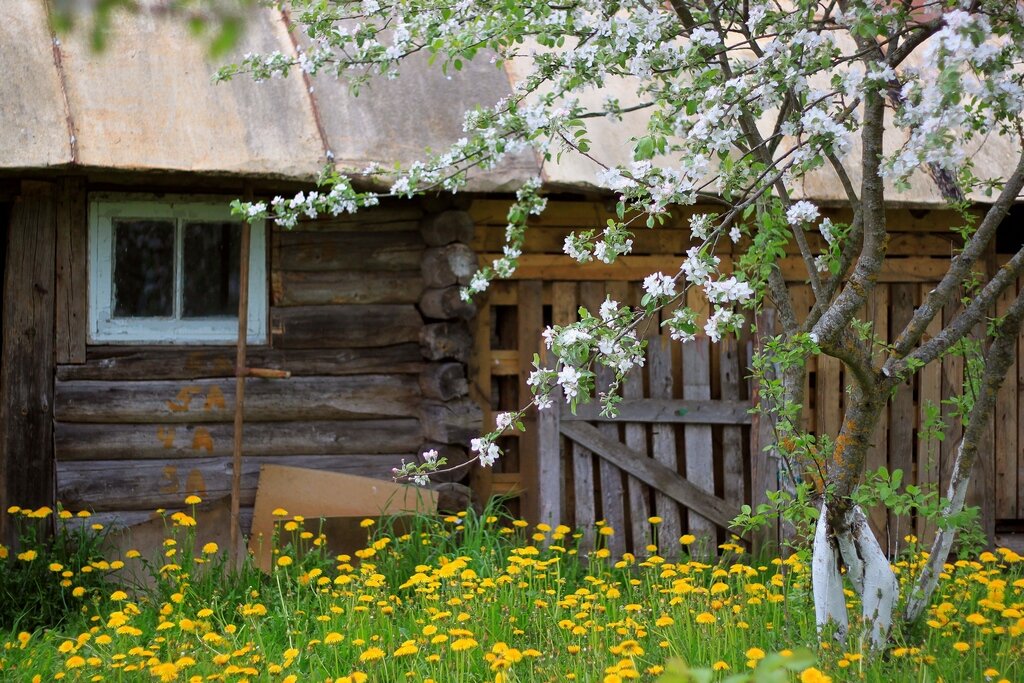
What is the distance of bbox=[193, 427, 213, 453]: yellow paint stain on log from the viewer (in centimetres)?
589

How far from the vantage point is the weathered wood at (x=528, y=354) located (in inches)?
247

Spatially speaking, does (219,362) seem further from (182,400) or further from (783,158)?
(783,158)

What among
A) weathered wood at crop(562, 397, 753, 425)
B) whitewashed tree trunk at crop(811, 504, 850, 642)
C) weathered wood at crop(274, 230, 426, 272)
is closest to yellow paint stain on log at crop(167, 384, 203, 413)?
weathered wood at crop(274, 230, 426, 272)

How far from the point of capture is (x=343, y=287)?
20.1 ft

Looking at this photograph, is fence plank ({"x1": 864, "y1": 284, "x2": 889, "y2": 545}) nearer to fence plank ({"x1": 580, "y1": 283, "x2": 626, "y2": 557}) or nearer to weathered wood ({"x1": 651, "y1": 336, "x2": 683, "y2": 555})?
weathered wood ({"x1": 651, "y1": 336, "x2": 683, "y2": 555})

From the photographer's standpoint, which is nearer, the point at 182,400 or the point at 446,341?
the point at 182,400

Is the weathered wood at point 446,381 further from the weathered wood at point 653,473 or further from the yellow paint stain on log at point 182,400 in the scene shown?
the yellow paint stain on log at point 182,400

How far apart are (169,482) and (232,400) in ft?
1.75

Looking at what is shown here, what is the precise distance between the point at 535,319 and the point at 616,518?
1201mm

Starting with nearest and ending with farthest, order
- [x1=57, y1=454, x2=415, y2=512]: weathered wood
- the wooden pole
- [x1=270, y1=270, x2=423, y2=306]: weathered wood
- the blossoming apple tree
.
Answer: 1. the blossoming apple tree
2. the wooden pole
3. [x1=57, y1=454, x2=415, y2=512]: weathered wood
4. [x1=270, y1=270, x2=423, y2=306]: weathered wood

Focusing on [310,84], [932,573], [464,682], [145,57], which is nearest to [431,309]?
[310,84]

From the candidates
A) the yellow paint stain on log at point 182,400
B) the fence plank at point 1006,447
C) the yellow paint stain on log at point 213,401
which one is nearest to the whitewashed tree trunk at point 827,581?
the yellow paint stain on log at point 213,401

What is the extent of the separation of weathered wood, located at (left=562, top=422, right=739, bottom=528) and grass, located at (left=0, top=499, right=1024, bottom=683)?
0.45m

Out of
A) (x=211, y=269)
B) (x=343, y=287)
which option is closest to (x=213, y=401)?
(x=211, y=269)
